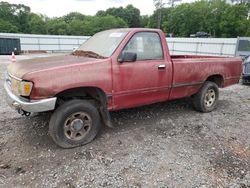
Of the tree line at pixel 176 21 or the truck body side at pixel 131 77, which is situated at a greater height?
the tree line at pixel 176 21

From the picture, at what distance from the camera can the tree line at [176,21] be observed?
55656 millimetres

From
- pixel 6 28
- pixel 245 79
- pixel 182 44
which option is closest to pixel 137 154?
pixel 245 79

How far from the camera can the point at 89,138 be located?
4.05m

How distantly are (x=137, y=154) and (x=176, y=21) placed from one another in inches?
2864

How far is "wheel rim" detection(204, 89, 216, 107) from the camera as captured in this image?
5.76 m

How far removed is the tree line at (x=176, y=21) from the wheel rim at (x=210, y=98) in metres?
51.8

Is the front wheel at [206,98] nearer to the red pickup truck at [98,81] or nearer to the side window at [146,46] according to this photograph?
the red pickup truck at [98,81]

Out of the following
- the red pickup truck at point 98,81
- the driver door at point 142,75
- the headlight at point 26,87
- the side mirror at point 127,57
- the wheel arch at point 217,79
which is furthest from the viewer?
the wheel arch at point 217,79

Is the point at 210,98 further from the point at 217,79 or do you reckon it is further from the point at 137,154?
the point at 137,154

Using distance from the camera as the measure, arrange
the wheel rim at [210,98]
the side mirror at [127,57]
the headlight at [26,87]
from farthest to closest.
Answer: the wheel rim at [210,98] < the side mirror at [127,57] < the headlight at [26,87]

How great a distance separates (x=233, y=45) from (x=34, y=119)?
17213mm

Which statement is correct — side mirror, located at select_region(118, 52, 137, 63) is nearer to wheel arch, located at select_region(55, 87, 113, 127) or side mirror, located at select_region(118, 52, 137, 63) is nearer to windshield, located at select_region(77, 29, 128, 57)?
windshield, located at select_region(77, 29, 128, 57)

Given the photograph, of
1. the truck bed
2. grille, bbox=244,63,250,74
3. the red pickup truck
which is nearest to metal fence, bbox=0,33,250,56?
grille, bbox=244,63,250,74

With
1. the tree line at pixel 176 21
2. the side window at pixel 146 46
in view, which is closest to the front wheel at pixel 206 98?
the side window at pixel 146 46
